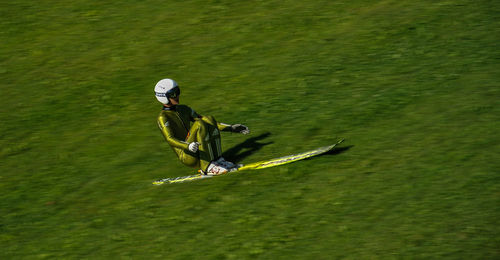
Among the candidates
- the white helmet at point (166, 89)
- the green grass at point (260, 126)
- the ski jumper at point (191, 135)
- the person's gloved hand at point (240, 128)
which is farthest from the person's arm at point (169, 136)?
the person's gloved hand at point (240, 128)

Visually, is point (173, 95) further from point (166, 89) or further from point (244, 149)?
point (244, 149)

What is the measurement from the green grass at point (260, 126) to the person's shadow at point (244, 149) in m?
0.22

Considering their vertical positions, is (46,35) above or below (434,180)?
above

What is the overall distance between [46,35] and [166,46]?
17.9 ft

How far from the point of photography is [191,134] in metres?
13.6

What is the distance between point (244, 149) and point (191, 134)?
7.86ft

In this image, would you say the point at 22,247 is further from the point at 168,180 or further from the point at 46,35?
the point at 46,35

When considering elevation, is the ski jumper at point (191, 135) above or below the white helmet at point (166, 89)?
below

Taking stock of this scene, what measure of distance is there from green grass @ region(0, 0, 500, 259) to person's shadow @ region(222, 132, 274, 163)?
220mm

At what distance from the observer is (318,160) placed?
14.2m

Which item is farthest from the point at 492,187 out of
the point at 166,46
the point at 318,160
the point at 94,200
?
the point at 166,46

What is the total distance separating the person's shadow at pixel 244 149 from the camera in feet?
50.2

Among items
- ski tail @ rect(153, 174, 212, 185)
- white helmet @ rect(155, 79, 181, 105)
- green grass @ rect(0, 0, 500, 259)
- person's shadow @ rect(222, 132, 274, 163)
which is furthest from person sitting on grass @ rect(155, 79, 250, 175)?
person's shadow @ rect(222, 132, 274, 163)

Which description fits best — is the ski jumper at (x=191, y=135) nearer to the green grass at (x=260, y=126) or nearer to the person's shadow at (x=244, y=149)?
the green grass at (x=260, y=126)
